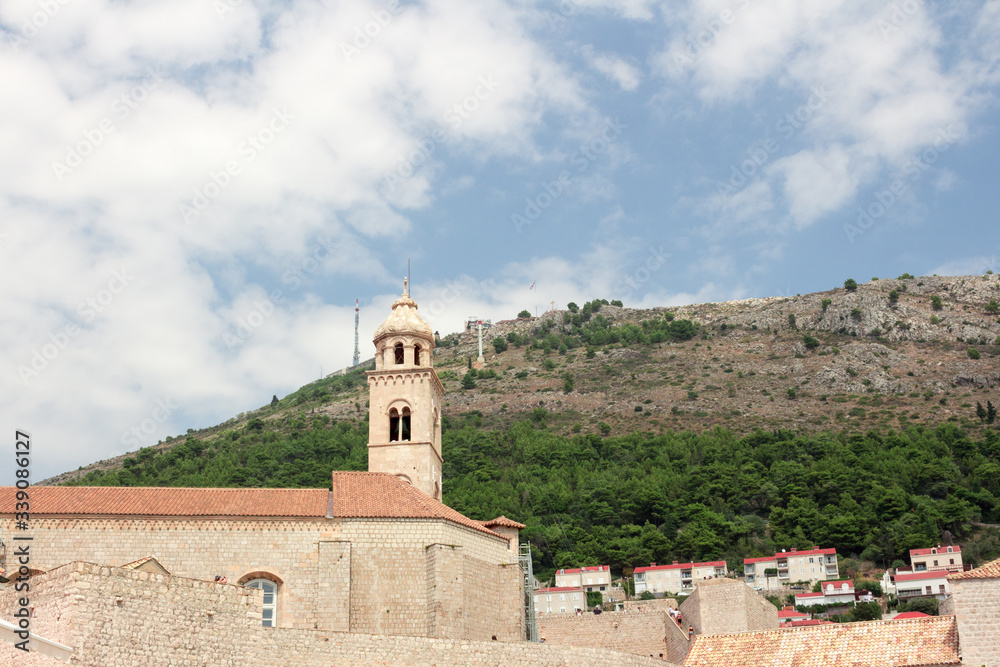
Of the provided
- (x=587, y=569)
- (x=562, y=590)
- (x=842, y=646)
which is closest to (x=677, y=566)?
(x=587, y=569)

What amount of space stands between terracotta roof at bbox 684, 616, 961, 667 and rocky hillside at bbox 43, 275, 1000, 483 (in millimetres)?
86386

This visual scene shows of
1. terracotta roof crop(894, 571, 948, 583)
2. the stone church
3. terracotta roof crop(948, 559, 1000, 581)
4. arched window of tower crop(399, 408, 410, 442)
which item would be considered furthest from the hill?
terracotta roof crop(948, 559, 1000, 581)

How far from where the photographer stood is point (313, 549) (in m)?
29.2

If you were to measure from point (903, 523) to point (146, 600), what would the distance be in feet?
242

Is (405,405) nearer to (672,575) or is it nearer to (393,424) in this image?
(393,424)

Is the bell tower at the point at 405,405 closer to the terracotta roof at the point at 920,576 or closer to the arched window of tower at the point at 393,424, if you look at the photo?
the arched window of tower at the point at 393,424

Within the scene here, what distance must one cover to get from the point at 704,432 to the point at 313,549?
8679 cm

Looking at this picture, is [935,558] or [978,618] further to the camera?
[935,558]

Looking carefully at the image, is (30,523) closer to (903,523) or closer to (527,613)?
(527,613)

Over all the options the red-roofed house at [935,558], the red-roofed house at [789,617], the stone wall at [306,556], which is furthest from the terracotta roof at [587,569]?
the stone wall at [306,556]

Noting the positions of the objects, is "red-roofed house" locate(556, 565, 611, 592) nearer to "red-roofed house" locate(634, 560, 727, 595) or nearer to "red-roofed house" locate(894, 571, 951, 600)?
"red-roofed house" locate(634, 560, 727, 595)

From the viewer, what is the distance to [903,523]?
8012 centimetres

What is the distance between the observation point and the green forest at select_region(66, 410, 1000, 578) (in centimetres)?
8256

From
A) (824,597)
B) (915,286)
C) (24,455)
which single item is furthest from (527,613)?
(915,286)
